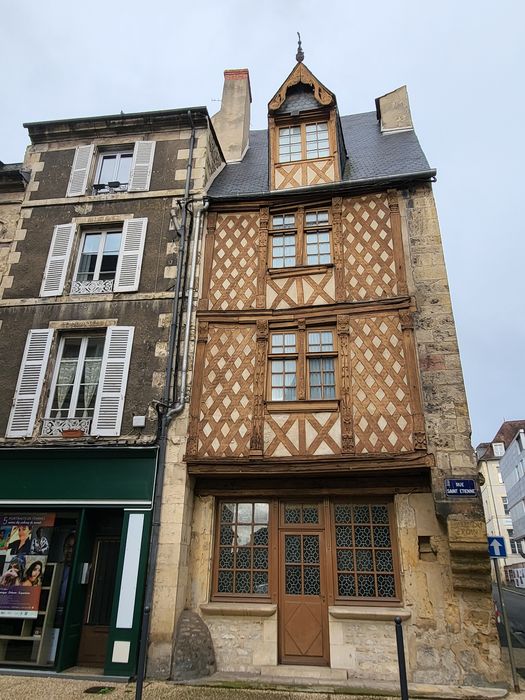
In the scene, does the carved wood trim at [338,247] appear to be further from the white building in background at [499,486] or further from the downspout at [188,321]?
the white building in background at [499,486]

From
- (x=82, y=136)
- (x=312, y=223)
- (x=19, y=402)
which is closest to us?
(x=19, y=402)

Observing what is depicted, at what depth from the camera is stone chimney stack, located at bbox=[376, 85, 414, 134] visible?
990 centimetres

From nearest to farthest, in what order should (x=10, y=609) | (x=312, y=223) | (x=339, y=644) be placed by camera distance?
(x=339, y=644), (x=10, y=609), (x=312, y=223)

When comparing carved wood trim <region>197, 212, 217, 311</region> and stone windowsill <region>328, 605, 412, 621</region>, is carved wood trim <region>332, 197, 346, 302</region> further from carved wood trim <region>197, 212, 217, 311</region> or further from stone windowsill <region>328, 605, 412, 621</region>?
stone windowsill <region>328, 605, 412, 621</region>

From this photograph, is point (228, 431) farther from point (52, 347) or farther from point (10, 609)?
Answer: point (10, 609)

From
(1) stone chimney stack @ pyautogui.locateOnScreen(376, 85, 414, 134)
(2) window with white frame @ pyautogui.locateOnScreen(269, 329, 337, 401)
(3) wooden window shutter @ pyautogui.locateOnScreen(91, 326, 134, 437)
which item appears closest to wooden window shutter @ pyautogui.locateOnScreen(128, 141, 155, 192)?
(3) wooden window shutter @ pyautogui.locateOnScreen(91, 326, 134, 437)

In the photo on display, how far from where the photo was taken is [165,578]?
5.83 meters

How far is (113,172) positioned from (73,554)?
6550 mm

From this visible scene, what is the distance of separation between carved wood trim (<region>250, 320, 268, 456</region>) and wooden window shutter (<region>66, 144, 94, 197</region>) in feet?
14.2

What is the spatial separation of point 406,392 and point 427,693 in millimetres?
3349

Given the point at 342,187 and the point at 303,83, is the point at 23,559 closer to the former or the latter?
the point at 342,187

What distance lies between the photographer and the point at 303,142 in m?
8.48

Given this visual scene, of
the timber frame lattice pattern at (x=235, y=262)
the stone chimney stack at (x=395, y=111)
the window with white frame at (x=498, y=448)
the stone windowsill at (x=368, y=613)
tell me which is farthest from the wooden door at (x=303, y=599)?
the window with white frame at (x=498, y=448)

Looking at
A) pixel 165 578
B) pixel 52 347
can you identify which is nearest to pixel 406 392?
pixel 165 578
